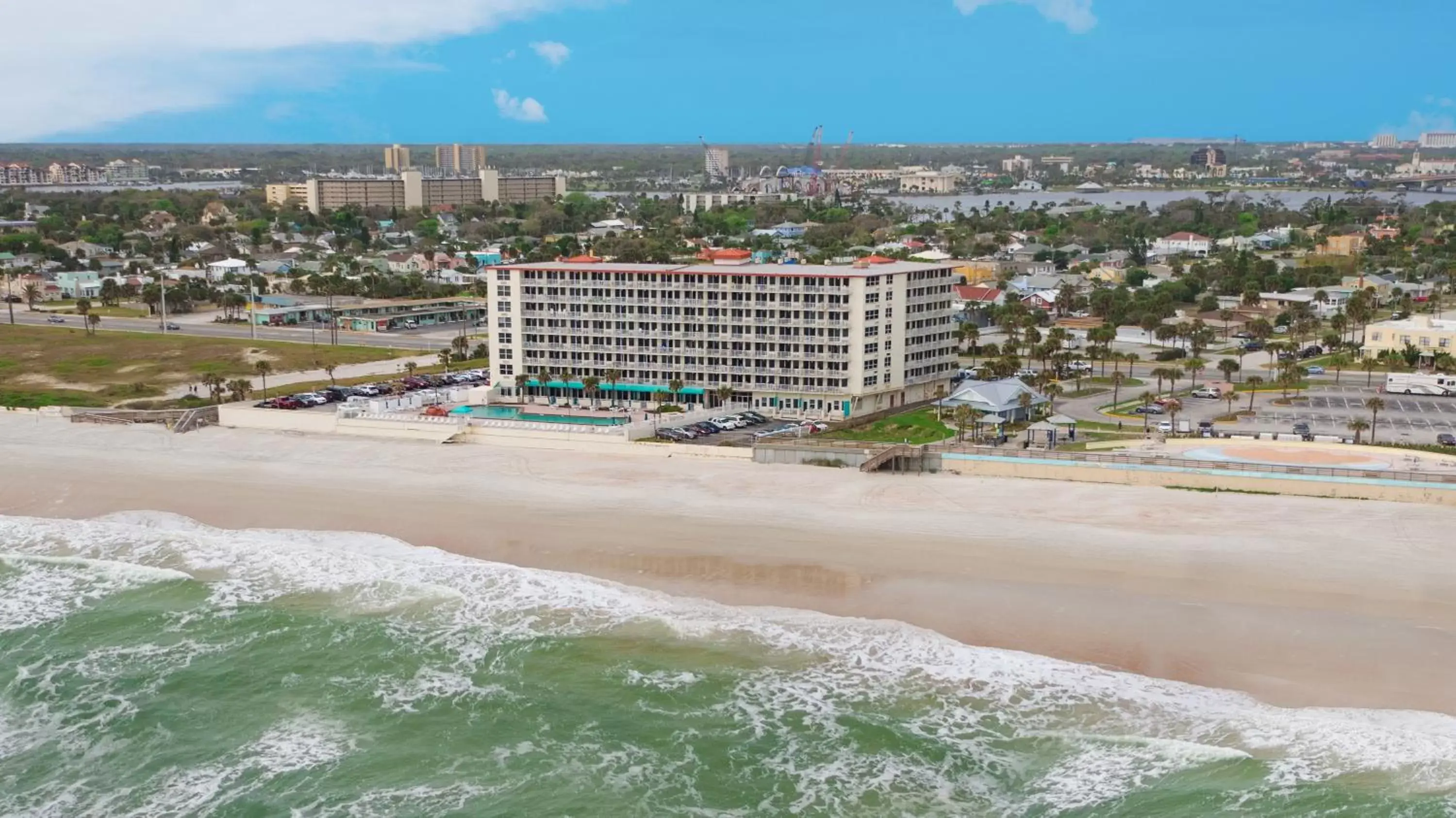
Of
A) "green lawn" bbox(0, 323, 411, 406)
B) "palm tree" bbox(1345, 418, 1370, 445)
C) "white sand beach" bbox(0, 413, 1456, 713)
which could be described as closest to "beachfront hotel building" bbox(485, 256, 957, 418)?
"white sand beach" bbox(0, 413, 1456, 713)

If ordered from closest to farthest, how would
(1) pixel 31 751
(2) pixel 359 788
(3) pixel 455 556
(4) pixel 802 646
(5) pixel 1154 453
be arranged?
(2) pixel 359 788 → (1) pixel 31 751 → (4) pixel 802 646 → (3) pixel 455 556 → (5) pixel 1154 453

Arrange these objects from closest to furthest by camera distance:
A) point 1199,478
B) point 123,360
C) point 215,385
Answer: point 1199,478 → point 215,385 → point 123,360

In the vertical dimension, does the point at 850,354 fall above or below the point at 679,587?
above

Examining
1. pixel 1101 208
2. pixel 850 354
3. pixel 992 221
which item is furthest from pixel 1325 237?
pixel 850 354

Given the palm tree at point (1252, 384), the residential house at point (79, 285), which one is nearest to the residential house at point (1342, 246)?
the palm tree at point (1252, 384)

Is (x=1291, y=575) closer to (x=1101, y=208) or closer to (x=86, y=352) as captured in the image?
(x=86, y=352)

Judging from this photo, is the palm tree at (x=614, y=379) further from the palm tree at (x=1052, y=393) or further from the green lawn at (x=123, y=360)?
the green lawn at (x=123, y=360)

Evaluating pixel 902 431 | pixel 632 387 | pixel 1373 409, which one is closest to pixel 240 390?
pixel 632 387

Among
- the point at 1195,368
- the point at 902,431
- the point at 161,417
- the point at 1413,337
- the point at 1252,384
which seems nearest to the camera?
the point at 902,431

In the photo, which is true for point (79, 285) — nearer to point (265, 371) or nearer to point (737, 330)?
point (265, 371)
